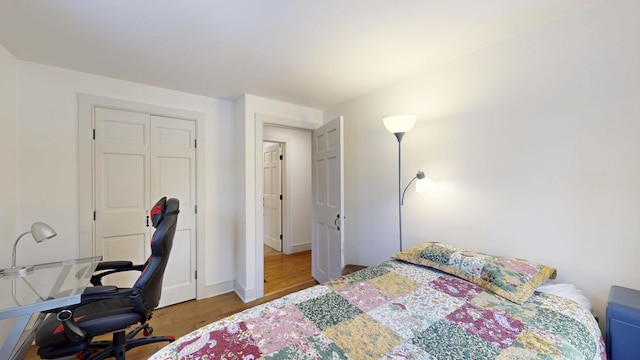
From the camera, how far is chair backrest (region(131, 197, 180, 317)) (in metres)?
1.57

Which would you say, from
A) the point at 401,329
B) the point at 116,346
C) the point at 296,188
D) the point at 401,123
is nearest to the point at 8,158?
the point at 116,346

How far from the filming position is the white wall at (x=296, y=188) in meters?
4.48

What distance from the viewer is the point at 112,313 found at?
1.50 m

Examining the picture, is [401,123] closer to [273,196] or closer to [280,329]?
[280,329]

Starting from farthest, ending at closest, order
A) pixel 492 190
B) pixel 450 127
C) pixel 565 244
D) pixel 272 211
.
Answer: pixel 272 211
pixel 450 127
pixel 492 190
pixel 565 244

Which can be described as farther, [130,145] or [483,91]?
[130,145]

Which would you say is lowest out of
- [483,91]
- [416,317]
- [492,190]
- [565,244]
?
[416,317]

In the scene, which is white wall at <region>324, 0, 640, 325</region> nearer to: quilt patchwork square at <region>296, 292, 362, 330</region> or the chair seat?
quilt patchwork square at <region>296, 292, 362, 330</region>

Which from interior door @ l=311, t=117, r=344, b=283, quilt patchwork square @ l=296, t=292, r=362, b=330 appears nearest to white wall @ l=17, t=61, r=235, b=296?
interior door @ l=311, t=117, r=344, b=283

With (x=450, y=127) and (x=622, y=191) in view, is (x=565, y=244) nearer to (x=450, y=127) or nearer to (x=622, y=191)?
(x=622, y=191)

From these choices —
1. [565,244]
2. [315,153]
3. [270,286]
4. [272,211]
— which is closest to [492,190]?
[565,244]

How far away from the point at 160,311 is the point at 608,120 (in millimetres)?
3822

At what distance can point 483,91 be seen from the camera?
71.6 inches

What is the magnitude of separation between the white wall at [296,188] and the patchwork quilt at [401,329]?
10.4 feet
